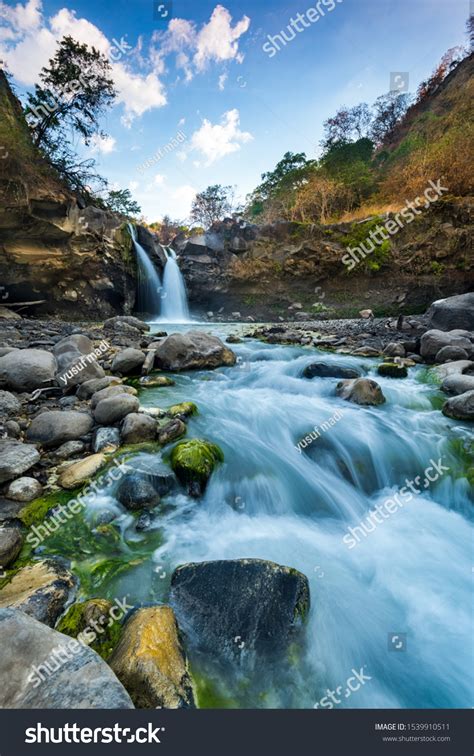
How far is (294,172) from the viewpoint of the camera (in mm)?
27266

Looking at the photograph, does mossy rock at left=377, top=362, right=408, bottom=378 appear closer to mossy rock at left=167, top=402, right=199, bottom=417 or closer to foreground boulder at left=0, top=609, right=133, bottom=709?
mossy rock at left=167, top=402, right=199, bottom=417

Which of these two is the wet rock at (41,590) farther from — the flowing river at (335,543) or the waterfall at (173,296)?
the waterfall at (173,296)

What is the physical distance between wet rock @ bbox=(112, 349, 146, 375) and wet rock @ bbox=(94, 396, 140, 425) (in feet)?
7.07

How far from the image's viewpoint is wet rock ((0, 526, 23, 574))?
2299 millimetres

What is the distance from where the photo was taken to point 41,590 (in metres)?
2.00

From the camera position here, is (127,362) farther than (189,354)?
No

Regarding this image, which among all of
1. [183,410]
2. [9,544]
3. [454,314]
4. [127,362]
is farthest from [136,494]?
[454,314]

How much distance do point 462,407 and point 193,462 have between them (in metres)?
3.97

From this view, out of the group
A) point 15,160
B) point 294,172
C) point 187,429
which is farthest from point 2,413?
point 294,172

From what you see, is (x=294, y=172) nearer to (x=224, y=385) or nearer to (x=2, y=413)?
(x=224, y=385)

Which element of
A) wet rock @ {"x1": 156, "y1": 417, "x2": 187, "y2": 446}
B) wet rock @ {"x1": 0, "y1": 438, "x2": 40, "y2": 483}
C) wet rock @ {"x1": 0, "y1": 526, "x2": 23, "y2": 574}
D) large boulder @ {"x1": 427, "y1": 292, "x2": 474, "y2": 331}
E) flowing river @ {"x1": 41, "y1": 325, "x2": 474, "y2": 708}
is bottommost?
flowing river @ {"x1": 41, "y1": 325, "x2": 474, "y2": 708}

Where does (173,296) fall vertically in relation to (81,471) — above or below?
above

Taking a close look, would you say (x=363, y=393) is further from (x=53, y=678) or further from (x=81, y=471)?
(x=53, y=678)

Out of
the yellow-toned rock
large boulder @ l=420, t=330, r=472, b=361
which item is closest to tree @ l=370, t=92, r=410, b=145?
large boulder @ l=420, t=330, r=472, b=361
